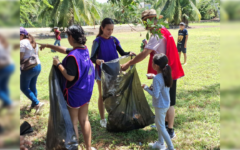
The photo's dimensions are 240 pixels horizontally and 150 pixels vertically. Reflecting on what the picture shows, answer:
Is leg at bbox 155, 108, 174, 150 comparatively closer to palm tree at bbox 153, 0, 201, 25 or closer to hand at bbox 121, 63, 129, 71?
hand at bbox 121, 63, 129, 71

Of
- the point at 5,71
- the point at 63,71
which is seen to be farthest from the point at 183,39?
the point at 5,71

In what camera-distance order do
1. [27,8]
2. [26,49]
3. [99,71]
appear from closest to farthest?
[99,71], [26,49], [27,8]

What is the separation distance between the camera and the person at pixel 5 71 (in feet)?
1.69

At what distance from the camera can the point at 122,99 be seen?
328 centimetres

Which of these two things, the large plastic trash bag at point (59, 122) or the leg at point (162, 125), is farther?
the leg at point (162, 125)

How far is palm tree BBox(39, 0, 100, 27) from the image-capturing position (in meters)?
20.4

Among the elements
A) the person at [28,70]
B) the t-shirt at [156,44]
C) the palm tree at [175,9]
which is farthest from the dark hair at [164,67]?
the palm tree at [175,9]

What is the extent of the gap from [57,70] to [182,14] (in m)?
34.2

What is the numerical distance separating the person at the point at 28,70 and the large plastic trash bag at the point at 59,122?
1.51m

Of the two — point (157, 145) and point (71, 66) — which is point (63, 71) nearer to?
point (71, 66)

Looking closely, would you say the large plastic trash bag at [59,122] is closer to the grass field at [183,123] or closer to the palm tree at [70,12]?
the grass field at [183,123]

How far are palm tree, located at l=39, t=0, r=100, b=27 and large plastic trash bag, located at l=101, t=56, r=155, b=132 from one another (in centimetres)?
1771

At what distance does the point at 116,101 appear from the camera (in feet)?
10.5

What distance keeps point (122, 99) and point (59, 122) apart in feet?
3.59
